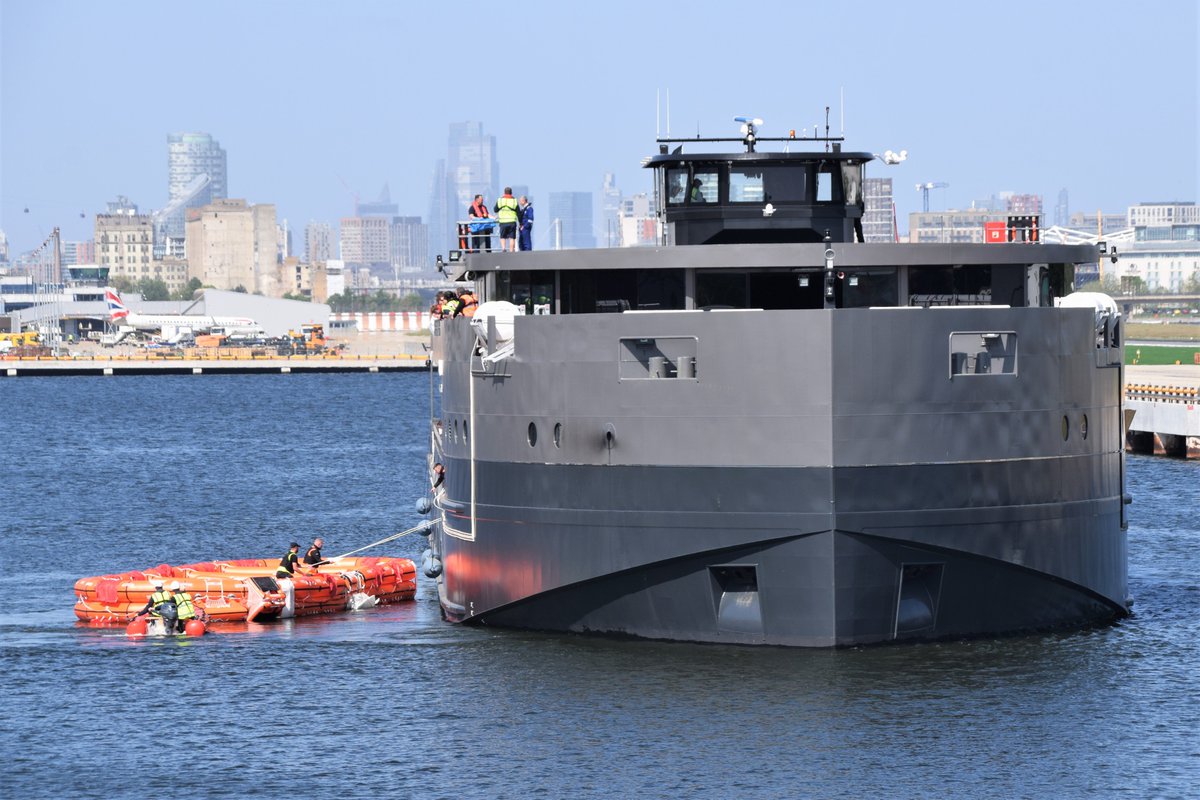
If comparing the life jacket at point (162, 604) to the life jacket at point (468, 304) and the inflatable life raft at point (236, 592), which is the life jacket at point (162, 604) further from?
the life jacket at point (468, 304)

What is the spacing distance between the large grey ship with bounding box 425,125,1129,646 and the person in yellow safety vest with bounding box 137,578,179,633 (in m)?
5.67

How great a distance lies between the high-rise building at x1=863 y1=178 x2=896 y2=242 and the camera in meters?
32.4

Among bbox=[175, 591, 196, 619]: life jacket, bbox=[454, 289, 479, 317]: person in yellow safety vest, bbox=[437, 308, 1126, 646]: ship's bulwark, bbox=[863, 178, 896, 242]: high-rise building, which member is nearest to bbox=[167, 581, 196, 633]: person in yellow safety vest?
bbox=[175, 591, 196, 619]: life jacket

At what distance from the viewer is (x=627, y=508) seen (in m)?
24.0

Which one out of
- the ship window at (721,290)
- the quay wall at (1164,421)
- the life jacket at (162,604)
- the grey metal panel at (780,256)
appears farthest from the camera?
the quay wall at (1164,421)

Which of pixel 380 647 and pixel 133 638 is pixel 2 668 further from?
pixel 380 647

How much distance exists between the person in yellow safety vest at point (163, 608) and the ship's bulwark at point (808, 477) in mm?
6960

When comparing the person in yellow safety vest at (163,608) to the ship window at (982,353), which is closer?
the ship window at (982,353)

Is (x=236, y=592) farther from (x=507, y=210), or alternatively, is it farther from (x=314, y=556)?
(x=507, y=210)

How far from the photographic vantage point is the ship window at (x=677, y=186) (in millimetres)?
28875

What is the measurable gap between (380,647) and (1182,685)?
1165cm

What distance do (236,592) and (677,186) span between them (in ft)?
32.7

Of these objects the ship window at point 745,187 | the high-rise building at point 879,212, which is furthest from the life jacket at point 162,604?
the high-rise building at point 879,212

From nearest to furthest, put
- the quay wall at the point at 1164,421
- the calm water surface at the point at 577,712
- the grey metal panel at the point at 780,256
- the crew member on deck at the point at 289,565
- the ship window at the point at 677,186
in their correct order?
the calm water surface at the point at 577,712 < the grey metal panel at the point at 780,256 < the ship window at the point at 677,186 < the crew member on deck at the point at 289,565 < the quay wall at the point at 1164,421
